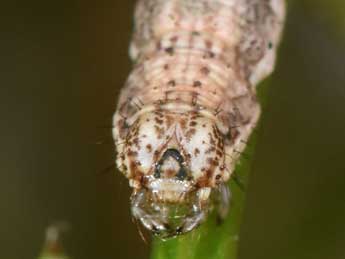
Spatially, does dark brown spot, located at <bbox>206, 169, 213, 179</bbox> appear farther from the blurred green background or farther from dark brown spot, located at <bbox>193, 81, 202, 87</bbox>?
the blurred green background

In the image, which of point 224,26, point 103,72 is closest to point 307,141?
point 103,72

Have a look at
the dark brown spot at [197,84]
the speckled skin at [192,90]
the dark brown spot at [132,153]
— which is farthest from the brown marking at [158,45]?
the dark brown spot at [132,153]

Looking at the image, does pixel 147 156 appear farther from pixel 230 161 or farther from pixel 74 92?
pixel 74 92

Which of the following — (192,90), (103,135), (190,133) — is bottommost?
(103,135)

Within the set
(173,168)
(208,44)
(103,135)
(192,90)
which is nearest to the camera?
(173,168)

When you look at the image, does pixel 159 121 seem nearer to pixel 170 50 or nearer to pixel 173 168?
pixel 173 168

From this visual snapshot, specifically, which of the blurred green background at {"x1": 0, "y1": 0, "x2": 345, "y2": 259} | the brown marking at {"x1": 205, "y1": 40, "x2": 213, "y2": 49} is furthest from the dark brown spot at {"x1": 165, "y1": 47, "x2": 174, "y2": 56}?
the blurred green background at {"x1": 0, "y1": 0, "x2": 345, "y2": 259}

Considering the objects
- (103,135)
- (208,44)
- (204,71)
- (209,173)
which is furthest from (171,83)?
(103,135)
